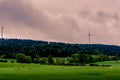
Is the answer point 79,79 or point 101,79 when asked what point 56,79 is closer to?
point 79,79

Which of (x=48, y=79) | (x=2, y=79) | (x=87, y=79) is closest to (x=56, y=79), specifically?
(x=48, y=79)

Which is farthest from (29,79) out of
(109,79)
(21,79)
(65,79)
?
(109,79)

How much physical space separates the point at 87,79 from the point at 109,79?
17.4ft

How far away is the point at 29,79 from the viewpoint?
2987 inches

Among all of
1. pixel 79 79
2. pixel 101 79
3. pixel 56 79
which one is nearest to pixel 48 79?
pixel 56 79

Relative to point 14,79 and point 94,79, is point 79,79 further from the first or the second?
point 14,79

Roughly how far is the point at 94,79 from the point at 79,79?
3.31 meters

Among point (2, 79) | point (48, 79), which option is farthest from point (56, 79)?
point (2, 79)

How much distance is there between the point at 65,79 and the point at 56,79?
2.02 meters

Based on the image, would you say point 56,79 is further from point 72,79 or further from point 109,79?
point 109,79

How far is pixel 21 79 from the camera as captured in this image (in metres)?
76.2

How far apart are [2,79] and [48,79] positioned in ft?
32.8

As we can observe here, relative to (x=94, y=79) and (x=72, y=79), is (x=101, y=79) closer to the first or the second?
(x=94, y=79)

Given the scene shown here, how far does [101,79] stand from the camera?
256 ft
